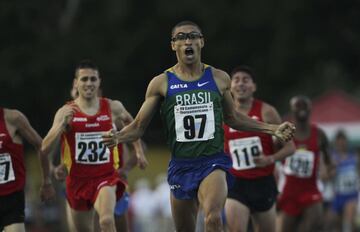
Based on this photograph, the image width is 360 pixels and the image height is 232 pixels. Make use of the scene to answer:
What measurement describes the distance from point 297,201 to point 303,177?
0.38m

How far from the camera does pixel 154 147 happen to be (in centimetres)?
3400

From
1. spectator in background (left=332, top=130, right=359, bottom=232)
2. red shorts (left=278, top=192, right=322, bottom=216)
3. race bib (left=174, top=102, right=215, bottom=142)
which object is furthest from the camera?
spectator in background (left=332, top=130, right=359, bottom=232)

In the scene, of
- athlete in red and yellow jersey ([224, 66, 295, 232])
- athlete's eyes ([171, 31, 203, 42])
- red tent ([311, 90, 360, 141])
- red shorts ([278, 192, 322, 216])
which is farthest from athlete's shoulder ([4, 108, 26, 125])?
red tent ([311, 90, 360, 141])

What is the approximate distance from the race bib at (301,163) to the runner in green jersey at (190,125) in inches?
179

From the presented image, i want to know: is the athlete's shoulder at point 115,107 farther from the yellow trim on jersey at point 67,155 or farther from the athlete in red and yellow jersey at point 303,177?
the athlete in red and yellow jersey at point 303,177

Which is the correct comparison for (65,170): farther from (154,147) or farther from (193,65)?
(154,147)

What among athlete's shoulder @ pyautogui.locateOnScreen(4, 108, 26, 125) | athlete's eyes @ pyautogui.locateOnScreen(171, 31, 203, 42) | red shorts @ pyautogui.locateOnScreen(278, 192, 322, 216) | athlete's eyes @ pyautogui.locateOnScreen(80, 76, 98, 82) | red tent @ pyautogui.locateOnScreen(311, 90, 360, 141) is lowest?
red shorts @ pyautogui.locateOnScreen(278, 192, 322, 216)

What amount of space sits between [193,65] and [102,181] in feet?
7.37

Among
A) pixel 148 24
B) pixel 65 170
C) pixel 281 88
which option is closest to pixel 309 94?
pixel 281 88

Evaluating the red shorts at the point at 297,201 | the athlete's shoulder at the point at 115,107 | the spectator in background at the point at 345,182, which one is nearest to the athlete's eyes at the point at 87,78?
the athlete's shoulder at the point at 115,107

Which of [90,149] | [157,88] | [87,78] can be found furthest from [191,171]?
[87,78]

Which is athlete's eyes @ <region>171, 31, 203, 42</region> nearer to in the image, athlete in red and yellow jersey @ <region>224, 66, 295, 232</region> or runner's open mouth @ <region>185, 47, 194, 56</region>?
runner's open mouth @ <region>185, 47, 194, 56</region>

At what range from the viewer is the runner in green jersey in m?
12.5

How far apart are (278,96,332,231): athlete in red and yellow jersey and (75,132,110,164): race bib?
160 inches
